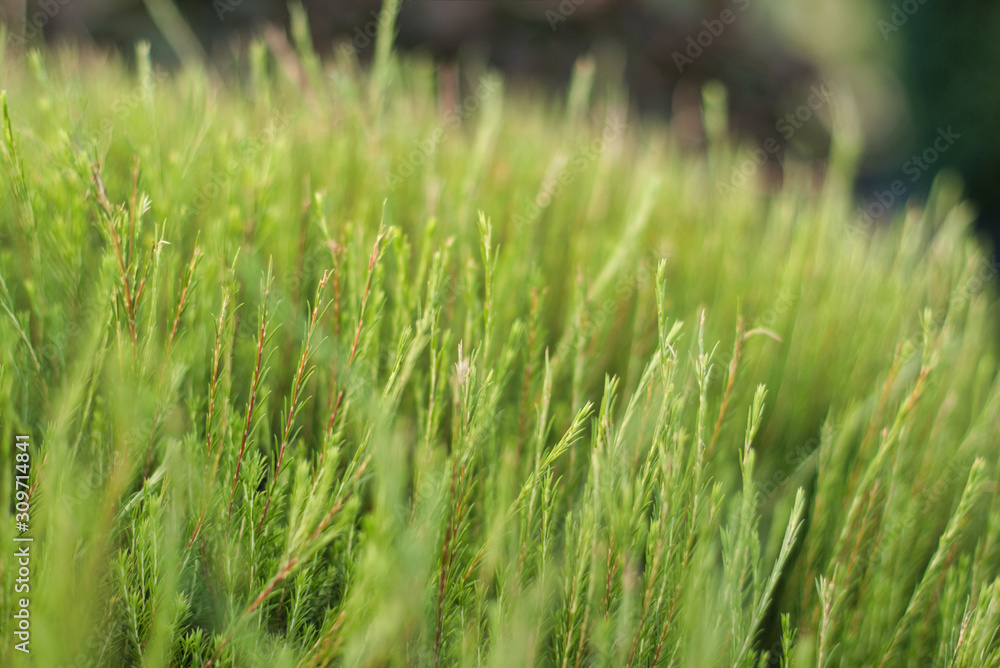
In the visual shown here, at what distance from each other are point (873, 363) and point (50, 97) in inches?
68.4

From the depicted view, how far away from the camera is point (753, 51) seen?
581 centimetres

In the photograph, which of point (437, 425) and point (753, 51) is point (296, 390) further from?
point (753, 51)

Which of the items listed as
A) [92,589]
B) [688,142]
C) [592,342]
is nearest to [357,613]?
[92,589]

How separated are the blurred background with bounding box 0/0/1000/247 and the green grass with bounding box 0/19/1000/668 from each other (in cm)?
392

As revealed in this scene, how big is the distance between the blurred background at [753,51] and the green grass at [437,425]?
3.92 m

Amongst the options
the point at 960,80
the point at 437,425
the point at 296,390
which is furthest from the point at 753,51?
the point at 296,390

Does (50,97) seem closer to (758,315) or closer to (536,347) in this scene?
(536,347)

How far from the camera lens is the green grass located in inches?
25.9

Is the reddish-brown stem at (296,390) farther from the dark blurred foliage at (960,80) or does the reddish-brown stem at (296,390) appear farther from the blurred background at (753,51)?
the dark blurred foliage at (960,80)

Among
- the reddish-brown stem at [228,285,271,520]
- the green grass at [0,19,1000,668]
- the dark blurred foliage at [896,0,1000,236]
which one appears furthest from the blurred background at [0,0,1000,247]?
the reddish-brown stem at [228,285,271,520]

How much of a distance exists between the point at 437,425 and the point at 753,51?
244 inches

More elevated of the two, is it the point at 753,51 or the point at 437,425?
the point at 753,51

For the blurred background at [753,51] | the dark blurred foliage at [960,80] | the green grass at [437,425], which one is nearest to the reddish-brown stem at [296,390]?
the green grass at [437,425]

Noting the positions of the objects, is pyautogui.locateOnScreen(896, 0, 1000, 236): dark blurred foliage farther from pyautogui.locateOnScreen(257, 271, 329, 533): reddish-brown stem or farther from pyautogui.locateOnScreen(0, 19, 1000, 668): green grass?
pyautogui.locateOnScreen(257, 271, 329, 533): reddish-brown stem
